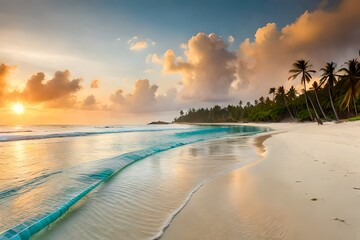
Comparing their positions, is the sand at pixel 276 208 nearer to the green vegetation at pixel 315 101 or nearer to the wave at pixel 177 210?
the wave at pixel 177 210

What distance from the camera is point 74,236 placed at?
12.0 feet

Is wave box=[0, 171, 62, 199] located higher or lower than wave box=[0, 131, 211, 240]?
higher

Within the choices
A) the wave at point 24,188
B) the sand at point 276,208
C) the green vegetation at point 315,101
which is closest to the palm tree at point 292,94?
the green vegetation at point 315,101

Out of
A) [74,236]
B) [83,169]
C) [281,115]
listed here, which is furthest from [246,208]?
[281,115]

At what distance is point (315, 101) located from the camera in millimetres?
73750

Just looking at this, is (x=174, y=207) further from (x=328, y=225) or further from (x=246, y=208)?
(x=328, y=225)

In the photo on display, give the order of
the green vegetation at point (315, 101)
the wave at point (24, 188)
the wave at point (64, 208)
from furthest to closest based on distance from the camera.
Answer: the green vegetation at point (315, 101), the wave at point (24, 188), the wave at point (64, 208)

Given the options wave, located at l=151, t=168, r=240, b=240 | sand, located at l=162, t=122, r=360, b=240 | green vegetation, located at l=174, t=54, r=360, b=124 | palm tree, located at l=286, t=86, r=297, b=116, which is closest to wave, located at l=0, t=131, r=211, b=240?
wave, located at l=151, t=168, r=240, b=240

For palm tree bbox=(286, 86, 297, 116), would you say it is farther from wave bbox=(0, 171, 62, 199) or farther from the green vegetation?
wave bbox=(0, 171, 62, 199)

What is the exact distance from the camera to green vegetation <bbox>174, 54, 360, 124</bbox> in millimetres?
39019

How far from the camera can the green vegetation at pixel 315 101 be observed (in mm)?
39019

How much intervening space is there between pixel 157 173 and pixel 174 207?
11.8 ft

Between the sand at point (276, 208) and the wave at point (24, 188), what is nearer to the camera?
the sand at point (276, 208)

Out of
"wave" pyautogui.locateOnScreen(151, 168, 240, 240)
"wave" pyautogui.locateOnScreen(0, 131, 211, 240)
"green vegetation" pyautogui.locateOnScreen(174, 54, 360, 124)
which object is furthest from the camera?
"green vegetation" pyautogui.locateOnScreen(174, 54, 360, 124)
